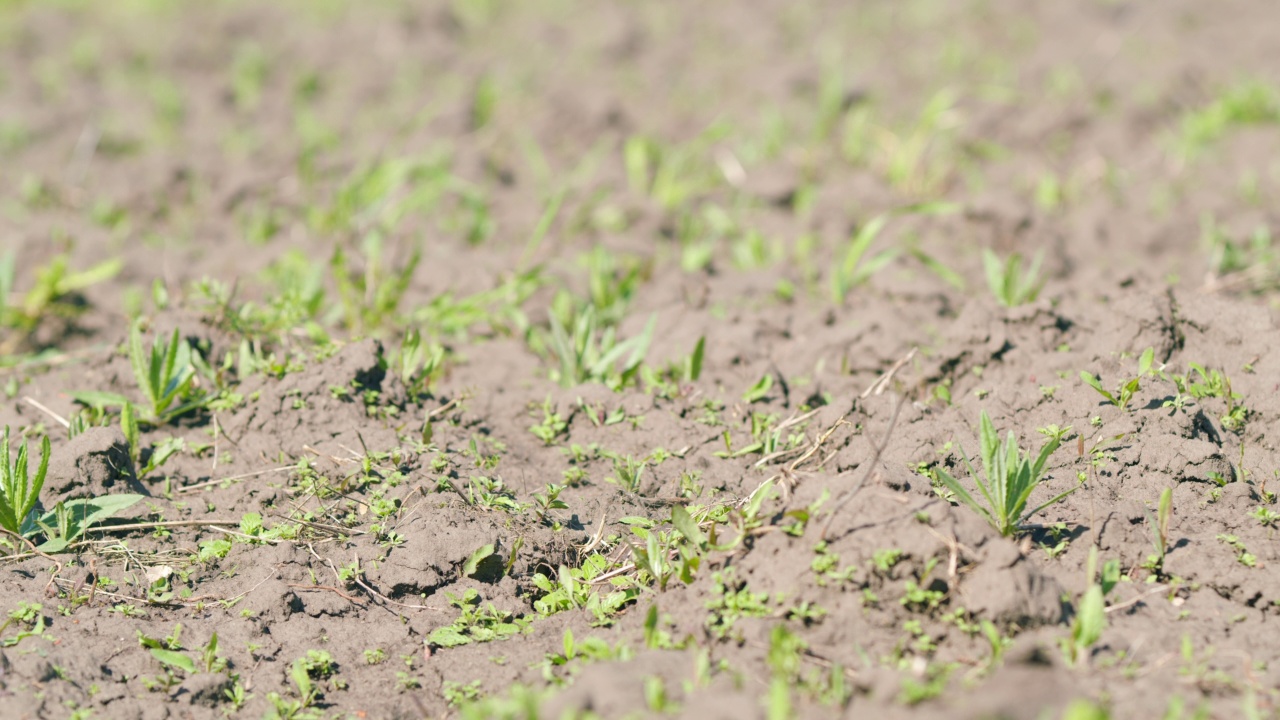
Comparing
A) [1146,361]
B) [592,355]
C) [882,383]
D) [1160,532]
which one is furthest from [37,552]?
[1146,361]

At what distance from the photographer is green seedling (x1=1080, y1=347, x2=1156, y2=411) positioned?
2.98m

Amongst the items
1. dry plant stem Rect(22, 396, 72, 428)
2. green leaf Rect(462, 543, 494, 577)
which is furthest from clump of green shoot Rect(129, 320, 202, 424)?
green leaf Rect(462, 543, 494, 577)

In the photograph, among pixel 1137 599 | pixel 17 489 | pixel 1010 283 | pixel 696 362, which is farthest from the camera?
pixel 1010 283

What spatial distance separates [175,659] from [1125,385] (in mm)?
2528

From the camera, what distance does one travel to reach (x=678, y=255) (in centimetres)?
474

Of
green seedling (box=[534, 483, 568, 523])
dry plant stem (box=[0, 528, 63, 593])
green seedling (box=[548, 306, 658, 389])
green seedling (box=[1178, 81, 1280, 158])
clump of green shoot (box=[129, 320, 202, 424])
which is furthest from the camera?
green seedling (box=[1178, 81, 1280, 158])

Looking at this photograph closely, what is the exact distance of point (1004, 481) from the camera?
2.60 metres

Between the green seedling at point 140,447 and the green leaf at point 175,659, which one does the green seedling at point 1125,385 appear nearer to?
the green leaf at point 175,659

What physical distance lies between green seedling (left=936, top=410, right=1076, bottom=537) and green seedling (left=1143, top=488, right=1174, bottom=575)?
0.20 metres

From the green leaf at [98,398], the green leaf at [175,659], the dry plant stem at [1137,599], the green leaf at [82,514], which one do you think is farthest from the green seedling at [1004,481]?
the green leaf at [98,398]

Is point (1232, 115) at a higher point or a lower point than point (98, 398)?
higher

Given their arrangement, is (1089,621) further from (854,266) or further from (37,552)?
(37,552)

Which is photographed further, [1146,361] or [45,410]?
[45,410]

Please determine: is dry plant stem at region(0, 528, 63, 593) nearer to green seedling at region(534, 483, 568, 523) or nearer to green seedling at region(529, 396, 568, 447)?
green seedling at region(534, 483, 568, 523)
